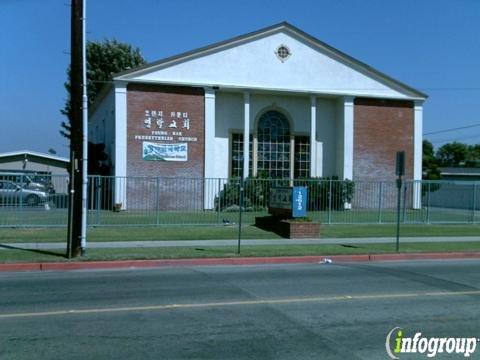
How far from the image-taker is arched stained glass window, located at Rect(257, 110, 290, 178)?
109 feet

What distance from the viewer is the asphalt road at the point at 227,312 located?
20.4 ft

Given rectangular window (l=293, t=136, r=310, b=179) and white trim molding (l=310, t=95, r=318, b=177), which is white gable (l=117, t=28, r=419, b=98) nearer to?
white trim molding (l=310, t=95, r=318, b=177)

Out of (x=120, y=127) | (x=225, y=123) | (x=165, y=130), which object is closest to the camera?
(x=120, y=127)

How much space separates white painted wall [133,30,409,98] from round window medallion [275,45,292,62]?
7.2 inches

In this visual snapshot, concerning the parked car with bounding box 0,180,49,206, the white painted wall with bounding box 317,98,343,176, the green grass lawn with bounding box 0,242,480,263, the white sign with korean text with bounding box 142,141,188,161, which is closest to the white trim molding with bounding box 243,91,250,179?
the white sign with korean text with bounding box 142,141,188,161

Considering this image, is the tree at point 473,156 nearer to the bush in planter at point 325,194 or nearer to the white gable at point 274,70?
the white gable at point 274,70

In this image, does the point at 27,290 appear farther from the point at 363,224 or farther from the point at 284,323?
the point at 363,224

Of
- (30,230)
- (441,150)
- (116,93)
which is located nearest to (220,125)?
(116,93)

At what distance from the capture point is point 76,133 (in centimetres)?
1359

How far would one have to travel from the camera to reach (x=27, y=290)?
985 centimetres

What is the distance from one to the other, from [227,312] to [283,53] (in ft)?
84.3

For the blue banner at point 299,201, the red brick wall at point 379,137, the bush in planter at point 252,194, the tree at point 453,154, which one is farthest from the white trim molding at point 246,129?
the tree at point 453,154
